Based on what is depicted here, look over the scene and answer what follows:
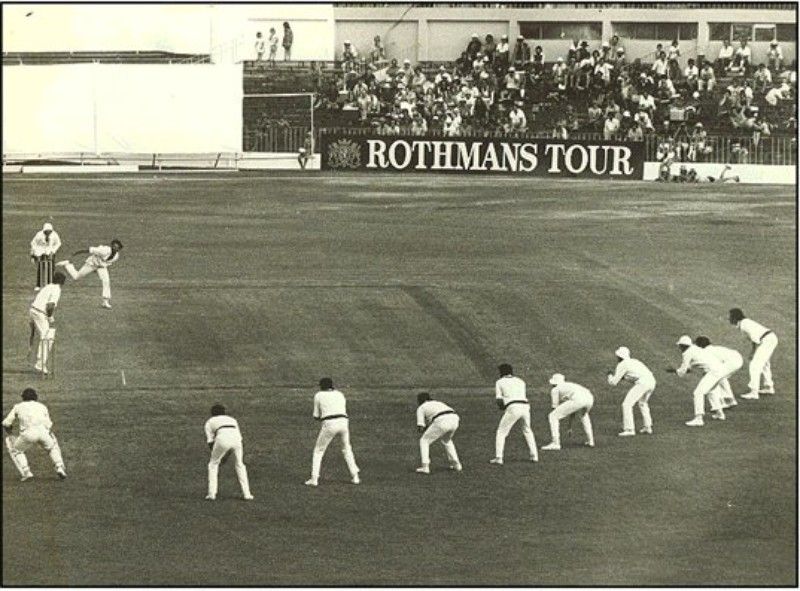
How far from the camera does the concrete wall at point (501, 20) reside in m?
66.6

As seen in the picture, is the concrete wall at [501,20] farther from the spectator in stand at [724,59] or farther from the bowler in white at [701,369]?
the bowler in white at [701,369]

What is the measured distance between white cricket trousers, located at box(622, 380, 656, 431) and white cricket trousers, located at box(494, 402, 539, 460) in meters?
2.43

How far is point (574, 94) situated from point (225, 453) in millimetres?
40909

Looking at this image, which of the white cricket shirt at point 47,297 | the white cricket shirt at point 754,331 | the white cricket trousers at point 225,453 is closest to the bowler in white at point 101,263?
the white cricket shirt at point 47,297

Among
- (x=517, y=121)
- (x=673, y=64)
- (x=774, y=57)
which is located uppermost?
(x=774, y=57)

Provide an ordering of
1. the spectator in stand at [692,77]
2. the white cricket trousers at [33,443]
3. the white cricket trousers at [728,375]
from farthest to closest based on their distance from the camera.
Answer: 1. the spectator in stand at [692,77]
2. the white cricket trousers at [728,375]
3. the white cricket trousers at [33,443]

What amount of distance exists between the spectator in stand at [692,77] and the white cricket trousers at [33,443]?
42185 millimetres

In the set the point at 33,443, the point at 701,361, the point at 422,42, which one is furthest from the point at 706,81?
the point at 33,443

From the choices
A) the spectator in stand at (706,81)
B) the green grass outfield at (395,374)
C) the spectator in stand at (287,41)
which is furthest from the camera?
the spectator in stand at (287,41)

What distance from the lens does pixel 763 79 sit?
59938mm

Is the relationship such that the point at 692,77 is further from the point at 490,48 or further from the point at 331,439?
the point at 331,439

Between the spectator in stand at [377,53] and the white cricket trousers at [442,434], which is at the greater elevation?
the spectator in stand at [377,53]

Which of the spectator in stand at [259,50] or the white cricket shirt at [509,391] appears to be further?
the spectator in stand at [259,50]

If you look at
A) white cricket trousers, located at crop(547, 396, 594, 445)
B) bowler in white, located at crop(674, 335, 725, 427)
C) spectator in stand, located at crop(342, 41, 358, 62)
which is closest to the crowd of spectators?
spectator in stand, located at crop(342, 41, 358, 62)
